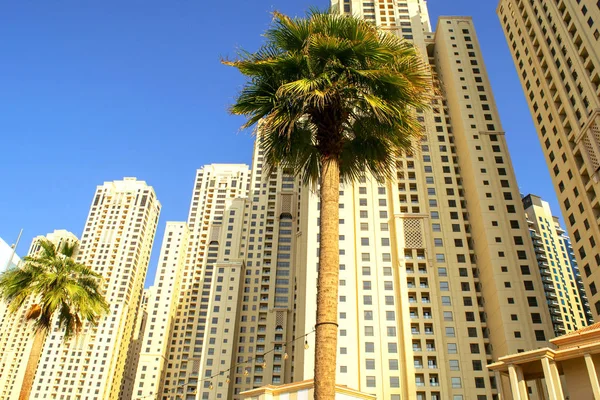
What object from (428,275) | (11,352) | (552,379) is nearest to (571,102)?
(428,275)

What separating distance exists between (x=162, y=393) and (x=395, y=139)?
119 meters

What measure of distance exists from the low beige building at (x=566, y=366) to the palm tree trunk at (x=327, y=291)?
990 centimetres

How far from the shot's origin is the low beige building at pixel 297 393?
2483cm

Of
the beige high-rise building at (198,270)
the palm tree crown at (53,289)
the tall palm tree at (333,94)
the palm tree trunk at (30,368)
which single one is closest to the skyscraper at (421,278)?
the beige high-rise building at (198,270)

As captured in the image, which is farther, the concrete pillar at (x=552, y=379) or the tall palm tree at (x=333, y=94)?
the concrete pillar at (x=552, y=379)

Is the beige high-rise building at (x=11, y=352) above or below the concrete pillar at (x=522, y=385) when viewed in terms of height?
above

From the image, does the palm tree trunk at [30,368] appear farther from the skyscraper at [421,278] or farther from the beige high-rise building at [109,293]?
the beige high-rise building at [109,293]

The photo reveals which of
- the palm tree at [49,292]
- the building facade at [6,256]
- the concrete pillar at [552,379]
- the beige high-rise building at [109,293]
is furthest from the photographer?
the beige high-rise building at [109,293]

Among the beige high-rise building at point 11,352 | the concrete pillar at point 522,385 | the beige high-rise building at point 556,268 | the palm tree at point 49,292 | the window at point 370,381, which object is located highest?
the beige high-rise building at point 556,268

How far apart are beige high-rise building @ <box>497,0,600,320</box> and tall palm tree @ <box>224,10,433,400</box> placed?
144 ft

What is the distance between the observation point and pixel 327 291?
11.0 metres

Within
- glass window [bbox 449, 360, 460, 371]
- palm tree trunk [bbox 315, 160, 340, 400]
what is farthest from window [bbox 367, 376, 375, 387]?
palm tree trunk [bbox 315, 160, 340, 400]

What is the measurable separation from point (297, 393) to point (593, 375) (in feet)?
46.9

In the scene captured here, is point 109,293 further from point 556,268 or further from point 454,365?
point 556,268
